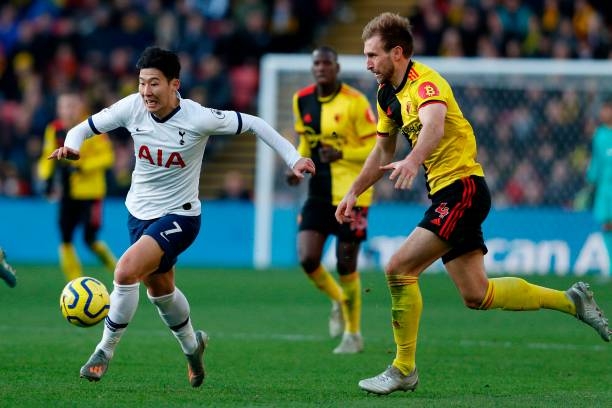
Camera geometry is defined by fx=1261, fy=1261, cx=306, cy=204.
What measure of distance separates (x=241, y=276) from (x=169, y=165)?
9.88 metres

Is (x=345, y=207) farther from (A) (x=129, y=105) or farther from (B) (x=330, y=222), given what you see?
(B) (x=330, y=222)

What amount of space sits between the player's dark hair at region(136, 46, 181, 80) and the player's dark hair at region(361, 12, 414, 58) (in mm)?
1245

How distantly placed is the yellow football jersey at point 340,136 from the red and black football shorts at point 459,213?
10.9ft

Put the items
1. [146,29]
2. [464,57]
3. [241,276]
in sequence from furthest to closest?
[146,29] < [464,57] < [241,276]

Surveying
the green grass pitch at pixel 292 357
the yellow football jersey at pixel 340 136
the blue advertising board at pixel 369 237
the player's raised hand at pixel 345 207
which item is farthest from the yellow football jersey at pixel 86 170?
the player's raised hand at pixel 345 207

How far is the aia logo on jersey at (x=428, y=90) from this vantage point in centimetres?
760

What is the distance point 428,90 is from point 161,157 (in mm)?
1784

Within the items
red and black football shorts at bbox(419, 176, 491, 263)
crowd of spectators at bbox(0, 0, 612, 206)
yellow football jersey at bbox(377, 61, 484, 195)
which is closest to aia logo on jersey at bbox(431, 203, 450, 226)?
red and black football shorts at bbox(419, 176, 491, 263)

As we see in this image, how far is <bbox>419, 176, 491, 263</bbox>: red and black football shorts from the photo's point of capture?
776cm

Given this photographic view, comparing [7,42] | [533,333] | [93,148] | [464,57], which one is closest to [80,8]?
[7,42]

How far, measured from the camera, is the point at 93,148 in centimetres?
1516

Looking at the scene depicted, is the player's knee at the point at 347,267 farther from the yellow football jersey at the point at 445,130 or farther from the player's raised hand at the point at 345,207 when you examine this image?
the yellow football jersey at the point at 445,130

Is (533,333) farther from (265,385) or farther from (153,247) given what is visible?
(153,247)

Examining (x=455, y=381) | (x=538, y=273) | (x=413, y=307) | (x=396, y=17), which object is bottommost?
(x=538, y=273)
